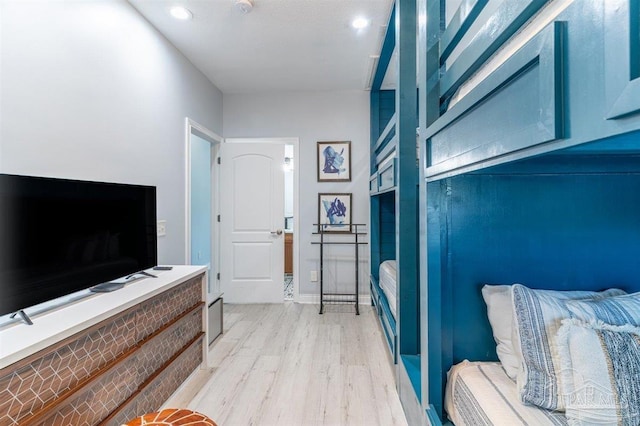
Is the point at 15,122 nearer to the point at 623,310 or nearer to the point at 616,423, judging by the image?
the point at 616,423

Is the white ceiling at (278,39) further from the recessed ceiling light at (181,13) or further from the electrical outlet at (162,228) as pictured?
the electrical outlet at (162,228)

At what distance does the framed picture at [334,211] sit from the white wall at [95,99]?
1652 millimetres

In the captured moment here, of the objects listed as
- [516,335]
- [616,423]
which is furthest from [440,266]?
[616,423]

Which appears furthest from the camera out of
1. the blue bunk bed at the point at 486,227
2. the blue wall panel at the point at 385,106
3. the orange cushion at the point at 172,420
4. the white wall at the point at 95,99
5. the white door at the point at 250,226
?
the white door at the point at 250,226

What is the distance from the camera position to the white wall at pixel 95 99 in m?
1.45

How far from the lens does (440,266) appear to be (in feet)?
4.24

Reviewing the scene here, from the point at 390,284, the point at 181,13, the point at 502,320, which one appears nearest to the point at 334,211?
the point at 390,284

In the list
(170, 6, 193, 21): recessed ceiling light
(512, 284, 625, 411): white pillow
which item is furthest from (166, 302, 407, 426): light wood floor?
(170, 6, 193, 21): recessed ceiling light

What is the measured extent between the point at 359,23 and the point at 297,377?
275 cm

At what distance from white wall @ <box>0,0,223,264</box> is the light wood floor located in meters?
1.01

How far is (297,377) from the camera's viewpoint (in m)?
2.20

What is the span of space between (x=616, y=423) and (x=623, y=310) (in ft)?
1.36

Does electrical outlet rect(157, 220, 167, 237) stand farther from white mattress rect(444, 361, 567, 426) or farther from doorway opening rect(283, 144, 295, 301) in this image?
white mattress rect(444, 361, 567, 426)

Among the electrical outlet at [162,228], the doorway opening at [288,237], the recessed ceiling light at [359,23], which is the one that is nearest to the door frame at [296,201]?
the doorway opening at [288,237]
